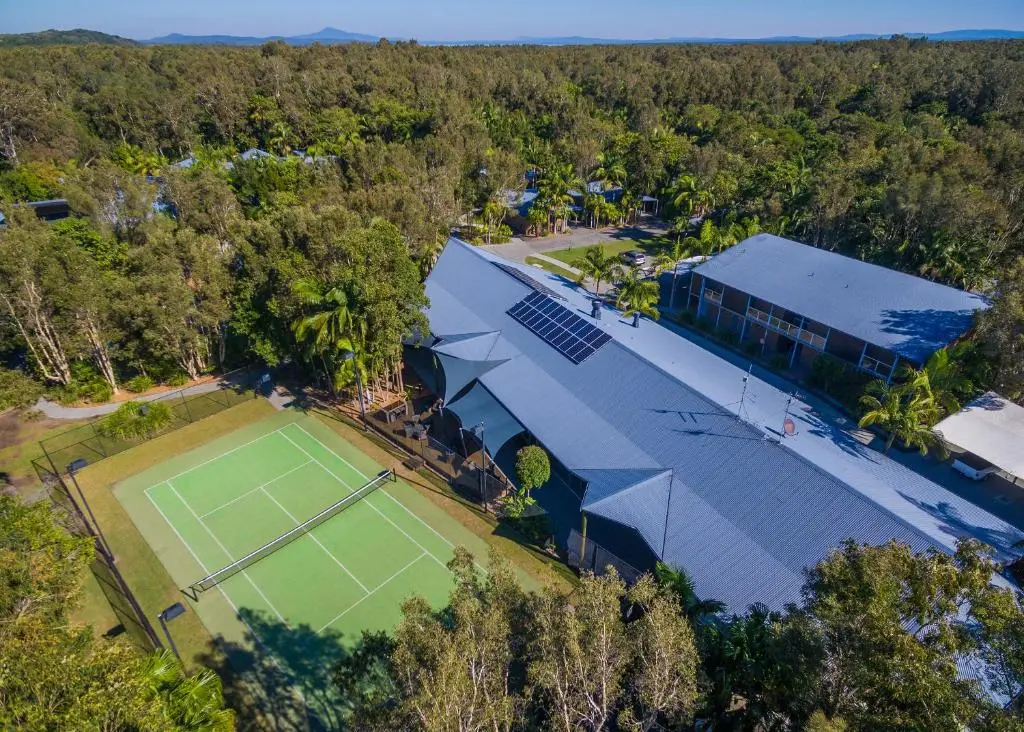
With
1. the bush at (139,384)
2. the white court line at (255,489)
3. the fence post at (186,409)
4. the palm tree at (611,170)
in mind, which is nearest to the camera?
the white court line at (255,489)

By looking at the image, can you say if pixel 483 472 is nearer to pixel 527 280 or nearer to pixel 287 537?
pixel 287 537

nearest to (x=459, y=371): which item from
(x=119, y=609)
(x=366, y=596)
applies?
(x=366, y=596)

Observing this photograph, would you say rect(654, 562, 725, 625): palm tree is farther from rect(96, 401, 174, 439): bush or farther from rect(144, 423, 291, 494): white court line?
rect(96, 401, 174, 439): bush

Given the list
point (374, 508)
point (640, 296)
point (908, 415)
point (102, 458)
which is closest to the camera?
point (908, 415)

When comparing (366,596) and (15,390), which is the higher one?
(15,390)

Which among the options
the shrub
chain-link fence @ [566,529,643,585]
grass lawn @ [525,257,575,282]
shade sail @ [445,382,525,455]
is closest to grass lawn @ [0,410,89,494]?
shade sail @ [445,382,525,455]

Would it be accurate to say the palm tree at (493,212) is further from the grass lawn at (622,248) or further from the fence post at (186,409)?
the fence post at (186,409)

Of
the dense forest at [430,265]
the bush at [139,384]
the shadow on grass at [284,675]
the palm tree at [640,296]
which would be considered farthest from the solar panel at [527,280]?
the bush at [139,384]
